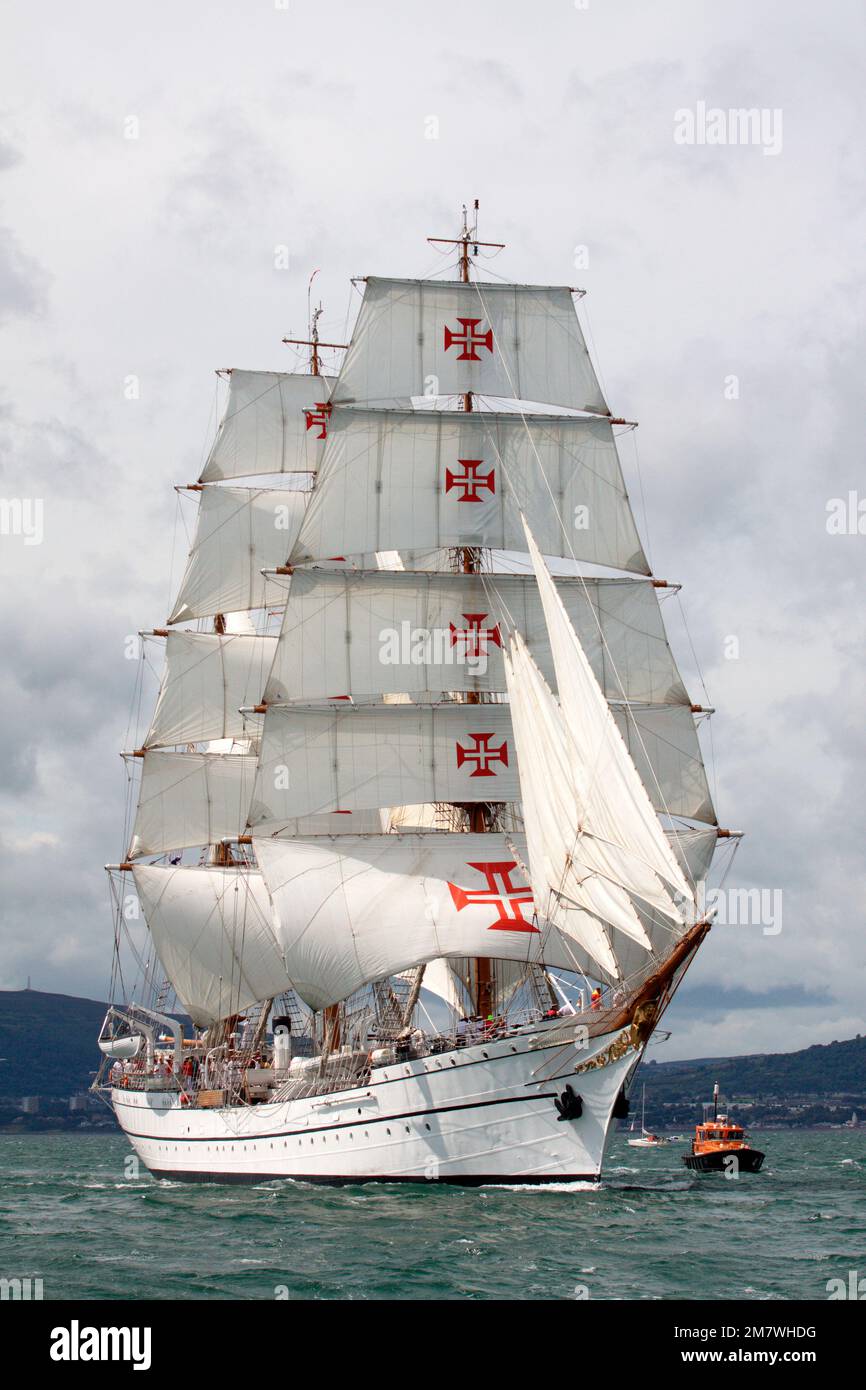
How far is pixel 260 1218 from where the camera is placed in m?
40.2

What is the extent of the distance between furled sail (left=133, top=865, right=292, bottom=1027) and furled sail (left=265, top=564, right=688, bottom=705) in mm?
12261

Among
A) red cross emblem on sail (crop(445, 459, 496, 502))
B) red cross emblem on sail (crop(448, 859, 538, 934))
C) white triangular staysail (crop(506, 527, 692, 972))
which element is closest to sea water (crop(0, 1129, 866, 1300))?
white triangular staysail (crop(506, 527, 692, 972))

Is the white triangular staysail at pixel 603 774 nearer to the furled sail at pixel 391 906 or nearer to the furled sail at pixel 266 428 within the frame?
the furled sail at pixel 391 906

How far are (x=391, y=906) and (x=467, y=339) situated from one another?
20.2 meters

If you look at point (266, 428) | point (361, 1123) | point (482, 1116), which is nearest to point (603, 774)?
point (482, 1116)

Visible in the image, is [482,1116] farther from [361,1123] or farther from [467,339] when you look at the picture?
[467,339]

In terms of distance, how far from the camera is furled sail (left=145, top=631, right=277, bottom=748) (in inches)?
2675

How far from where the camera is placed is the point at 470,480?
54.0 meters

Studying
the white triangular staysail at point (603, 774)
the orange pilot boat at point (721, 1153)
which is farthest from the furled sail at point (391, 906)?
the orange pilot boat at point (721, 1153)

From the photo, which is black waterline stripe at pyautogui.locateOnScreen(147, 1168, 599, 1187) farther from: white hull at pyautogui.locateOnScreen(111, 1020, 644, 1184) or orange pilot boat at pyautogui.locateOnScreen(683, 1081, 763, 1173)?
orange pilot boat at pyautogui.locateOnScreen(683, 1081, 763, 1173)

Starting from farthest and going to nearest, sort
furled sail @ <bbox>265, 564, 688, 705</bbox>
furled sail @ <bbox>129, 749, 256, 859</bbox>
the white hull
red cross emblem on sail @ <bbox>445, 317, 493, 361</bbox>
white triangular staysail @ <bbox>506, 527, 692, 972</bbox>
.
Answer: furled sail @ <bbox>129, 749, 256, 859</bbox>
red cross emblem on sail @ <bbox>445, 317, 493, 361</bbox>
furled sail @ <bbox>265, 564, 688, 705</bbox>
the white hull
white triangular staysail @ <bbox>506, 527, 692, 972</bbox>

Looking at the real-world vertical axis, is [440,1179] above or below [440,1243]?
above

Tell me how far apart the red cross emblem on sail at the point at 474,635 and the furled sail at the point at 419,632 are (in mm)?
34
